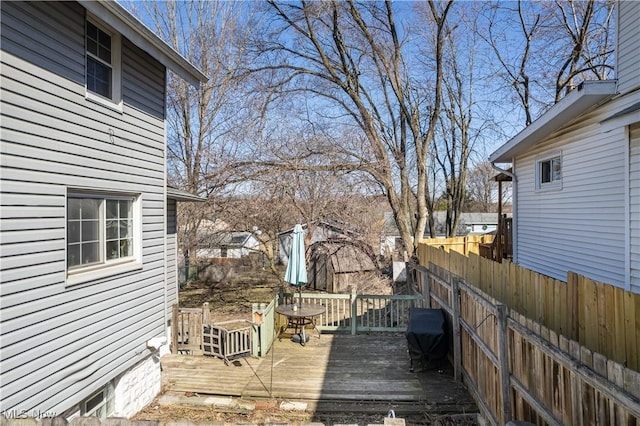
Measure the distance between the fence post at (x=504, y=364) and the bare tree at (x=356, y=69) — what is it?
9854mm

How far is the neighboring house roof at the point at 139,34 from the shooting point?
4.83m

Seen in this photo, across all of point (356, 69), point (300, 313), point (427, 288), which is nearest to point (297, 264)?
point (300, 313)

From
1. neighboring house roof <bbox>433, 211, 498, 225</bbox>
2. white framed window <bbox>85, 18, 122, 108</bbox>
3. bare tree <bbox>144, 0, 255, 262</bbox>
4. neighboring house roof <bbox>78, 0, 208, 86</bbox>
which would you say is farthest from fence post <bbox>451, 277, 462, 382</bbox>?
neighboring house roof <bbox>433, 211, 498, 225</bbox>

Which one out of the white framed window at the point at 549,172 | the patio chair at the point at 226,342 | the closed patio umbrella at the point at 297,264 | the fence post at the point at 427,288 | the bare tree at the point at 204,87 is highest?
the bare tree at the point at 204,87

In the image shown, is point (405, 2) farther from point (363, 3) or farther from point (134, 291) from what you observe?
point (134, 291)

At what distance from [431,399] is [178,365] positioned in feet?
15.8

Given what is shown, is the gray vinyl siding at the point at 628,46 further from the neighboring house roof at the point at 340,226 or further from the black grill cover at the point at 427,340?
the neighboring house roof at the point at 340,226

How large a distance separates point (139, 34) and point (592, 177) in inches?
309

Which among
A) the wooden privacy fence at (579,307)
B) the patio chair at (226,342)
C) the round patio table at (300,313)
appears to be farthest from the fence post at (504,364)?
the patio chair at (226,342)

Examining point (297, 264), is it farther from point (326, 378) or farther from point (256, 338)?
point (326, 378)

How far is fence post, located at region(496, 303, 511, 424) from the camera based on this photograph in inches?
179

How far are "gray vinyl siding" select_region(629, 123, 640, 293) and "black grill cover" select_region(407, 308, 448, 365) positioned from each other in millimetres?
3007

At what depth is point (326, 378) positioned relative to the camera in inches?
283

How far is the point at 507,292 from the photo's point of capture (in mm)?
5387
